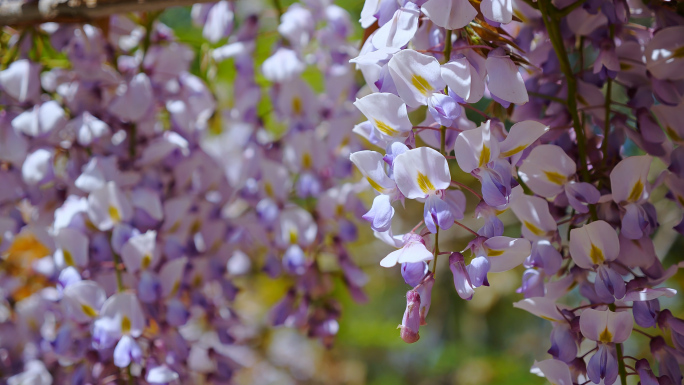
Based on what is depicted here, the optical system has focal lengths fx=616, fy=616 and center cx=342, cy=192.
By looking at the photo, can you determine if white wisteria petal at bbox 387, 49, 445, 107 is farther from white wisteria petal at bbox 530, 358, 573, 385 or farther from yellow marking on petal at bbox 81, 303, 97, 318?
yellow marking on petal at bbox 81, 303, 97, 318

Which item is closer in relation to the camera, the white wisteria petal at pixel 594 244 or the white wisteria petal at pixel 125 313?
the white wisteria petal at pixel 594 244

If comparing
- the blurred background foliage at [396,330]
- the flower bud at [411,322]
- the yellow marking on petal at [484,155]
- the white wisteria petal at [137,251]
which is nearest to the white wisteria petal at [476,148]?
the yellow marking on petal at [484,155]

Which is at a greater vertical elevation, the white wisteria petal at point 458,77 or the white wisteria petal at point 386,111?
the white wisteria petal at point 458,77

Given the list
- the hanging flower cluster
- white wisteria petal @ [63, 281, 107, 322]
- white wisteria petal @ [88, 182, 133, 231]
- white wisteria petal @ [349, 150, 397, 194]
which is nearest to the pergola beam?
the hanging flower cluster

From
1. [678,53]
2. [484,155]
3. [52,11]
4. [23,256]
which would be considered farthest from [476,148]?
[23,256]

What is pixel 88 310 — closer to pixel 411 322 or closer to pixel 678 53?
pixel 411 322

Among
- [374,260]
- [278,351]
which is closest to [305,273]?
[374,260]

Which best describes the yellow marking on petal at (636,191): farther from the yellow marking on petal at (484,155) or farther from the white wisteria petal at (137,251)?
the white wisteria petal at (137,251)
